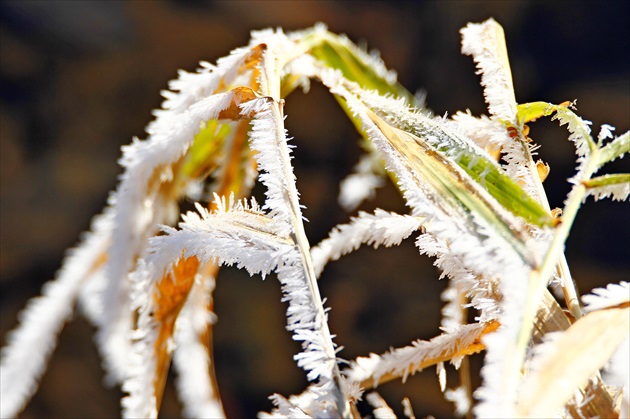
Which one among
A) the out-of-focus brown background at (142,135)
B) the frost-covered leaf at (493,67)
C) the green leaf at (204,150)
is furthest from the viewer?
the out-of-focus brown background at (142,135)

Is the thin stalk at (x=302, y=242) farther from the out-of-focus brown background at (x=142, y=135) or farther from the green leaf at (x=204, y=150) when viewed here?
the out-of-focus brown background at (x=142, y=135)

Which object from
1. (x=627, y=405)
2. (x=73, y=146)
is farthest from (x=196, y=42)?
(x=627, y=405)

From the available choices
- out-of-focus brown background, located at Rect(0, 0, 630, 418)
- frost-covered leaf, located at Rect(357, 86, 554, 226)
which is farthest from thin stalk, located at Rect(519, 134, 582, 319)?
out-of-focus brown background, located at Rect(0, 0, 630, 418)

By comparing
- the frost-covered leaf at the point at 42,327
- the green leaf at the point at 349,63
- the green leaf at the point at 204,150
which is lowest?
the frost-covered leaf at the point at 42,327

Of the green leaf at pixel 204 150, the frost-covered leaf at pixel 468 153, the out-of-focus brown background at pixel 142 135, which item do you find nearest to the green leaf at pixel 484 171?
the frost-covered leaf at pixel 468 153

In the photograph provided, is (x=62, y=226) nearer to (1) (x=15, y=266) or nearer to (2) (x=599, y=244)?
(1) (x=15, y=266)

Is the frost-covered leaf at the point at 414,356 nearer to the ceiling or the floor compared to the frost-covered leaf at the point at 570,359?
nearer to the ceiling

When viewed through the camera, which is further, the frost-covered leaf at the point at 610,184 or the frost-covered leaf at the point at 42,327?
the frost-covered leaf at the point at 42,327

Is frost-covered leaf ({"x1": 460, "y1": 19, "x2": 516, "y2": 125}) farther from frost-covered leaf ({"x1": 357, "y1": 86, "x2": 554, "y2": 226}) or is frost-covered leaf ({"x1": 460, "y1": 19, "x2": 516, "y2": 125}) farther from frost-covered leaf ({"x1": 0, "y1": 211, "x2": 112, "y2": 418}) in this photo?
frost-covered leaf ({"x1": 0, "y1": 211, "x2": 112, "y2": 418})

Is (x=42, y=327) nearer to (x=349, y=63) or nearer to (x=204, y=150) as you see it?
(x=204, y=150)
